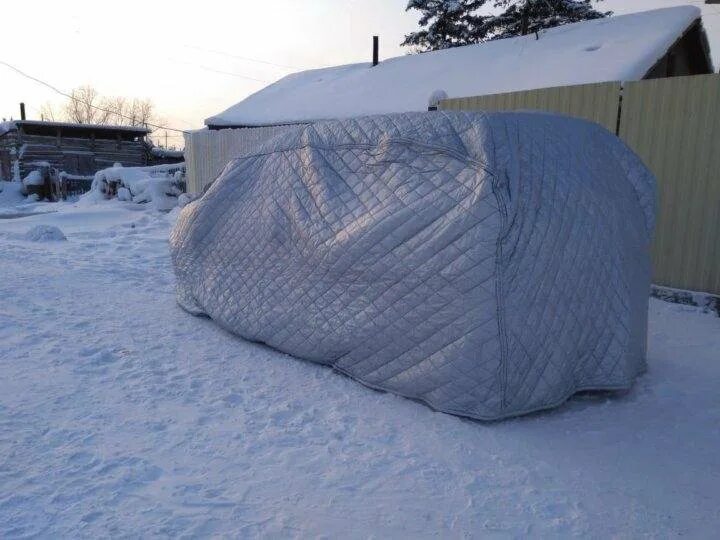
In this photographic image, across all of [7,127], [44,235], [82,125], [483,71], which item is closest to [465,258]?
[44,235]

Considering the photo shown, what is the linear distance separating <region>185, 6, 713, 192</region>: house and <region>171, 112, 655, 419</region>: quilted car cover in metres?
4.66

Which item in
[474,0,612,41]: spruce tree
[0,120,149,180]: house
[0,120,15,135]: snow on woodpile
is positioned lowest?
[0,120,149,180]: house

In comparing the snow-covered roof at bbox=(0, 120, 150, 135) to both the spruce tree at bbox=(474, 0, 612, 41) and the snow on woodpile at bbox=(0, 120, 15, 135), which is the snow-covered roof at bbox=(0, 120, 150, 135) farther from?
the spruce tree at bbox=(474, 0, 612, 41)

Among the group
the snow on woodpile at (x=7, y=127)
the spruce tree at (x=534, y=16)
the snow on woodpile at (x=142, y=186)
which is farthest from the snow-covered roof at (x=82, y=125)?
the spruce tree at (x=534, y=16)

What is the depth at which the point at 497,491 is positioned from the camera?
2.08 metres

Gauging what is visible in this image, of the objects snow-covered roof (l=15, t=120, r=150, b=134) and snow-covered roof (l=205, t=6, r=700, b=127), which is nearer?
snow-covered roof (l=205, t=6, r=700, b=127)

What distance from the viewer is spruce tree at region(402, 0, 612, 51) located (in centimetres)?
2008

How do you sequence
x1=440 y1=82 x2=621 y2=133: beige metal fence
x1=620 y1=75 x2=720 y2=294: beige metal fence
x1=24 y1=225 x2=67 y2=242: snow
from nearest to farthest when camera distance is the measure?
Answer: x1=620 y1=75 x2=720 y2=294: beige metal fence → x1=440 y1=82 x2=621 y2=133: beige metal fence → x1=24 y1=225 x2=67 y2=242: snow

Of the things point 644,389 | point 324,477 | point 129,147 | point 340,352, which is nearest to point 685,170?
point 644,389

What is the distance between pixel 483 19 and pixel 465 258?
23788 millimetres

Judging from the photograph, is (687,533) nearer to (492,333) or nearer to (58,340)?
(492,333)

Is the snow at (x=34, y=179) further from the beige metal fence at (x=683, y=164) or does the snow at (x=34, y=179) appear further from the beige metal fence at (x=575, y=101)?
the beige metal fence at (x=683, y=164)

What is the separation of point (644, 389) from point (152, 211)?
11682 mm

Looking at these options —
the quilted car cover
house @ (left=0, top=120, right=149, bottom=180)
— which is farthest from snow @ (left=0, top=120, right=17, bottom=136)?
the quilted car cover
